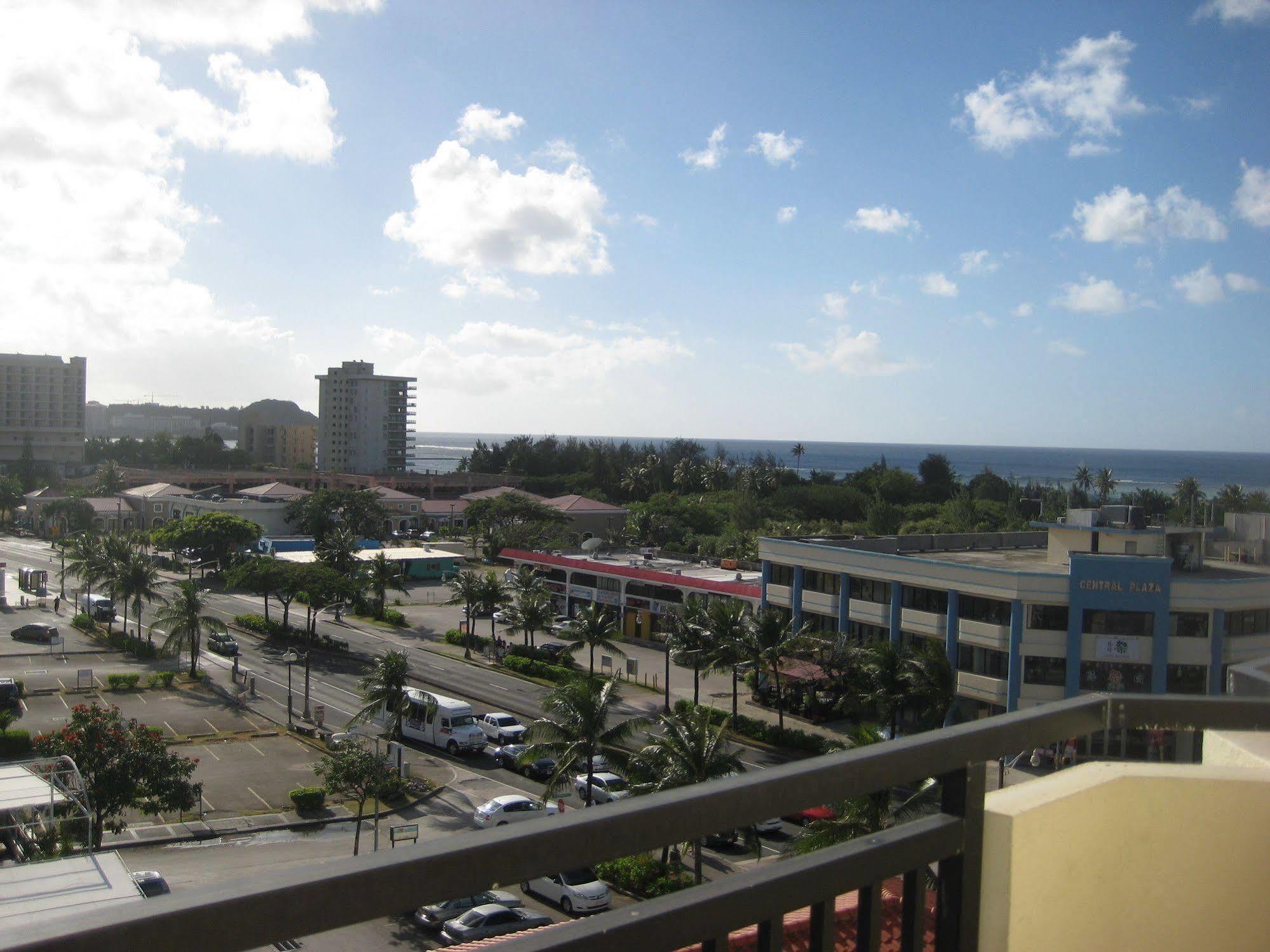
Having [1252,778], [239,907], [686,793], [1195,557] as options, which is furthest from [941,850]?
[1195,557]

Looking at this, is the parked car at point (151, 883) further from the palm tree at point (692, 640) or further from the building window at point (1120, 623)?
the building window at point (1120, 623)

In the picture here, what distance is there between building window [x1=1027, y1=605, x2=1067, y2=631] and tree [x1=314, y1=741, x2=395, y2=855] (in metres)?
15.6

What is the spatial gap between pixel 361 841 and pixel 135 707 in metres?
12.4

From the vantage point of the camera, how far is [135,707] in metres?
27.8

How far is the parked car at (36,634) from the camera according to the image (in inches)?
1414

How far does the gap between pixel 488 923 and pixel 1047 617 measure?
16.2m

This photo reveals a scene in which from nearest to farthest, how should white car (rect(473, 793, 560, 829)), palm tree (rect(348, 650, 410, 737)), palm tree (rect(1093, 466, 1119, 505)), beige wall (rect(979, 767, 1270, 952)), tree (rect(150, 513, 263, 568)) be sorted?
1. beige wall (rect(979, 767, 1270, 952))
2. white car (rect(473, 793, 560, 829))
3. palm tree (rect(348, 650, 410, 737))
4. tree (rect(150, 513, 263, 568))
5. palm tree (rect(1093, 466, 1119, 505))

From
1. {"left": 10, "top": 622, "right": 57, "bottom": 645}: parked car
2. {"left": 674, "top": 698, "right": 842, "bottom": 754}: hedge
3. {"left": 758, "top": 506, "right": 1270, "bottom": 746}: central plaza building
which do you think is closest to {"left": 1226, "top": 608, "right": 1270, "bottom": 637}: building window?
{"left": 758, "top": 506, "right": 1270, "bottom": 746}: central plaza building

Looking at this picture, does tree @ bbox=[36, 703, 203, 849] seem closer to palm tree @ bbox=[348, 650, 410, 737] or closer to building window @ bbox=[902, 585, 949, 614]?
palm tree @ bbox=[348, 650, 410, 737]

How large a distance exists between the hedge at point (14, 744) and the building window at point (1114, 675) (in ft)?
81.9

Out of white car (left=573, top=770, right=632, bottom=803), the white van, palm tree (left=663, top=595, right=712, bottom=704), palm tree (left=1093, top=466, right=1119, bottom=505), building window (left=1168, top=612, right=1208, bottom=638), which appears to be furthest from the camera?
palm tree (left=1093, top=466, right=1119, bottom=505)

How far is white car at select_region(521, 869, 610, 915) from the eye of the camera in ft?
49.9

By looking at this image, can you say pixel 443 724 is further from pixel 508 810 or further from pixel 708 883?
pixel 708 883

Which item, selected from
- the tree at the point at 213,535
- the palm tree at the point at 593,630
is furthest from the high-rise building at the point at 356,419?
the palm tree at the point at 593,630
